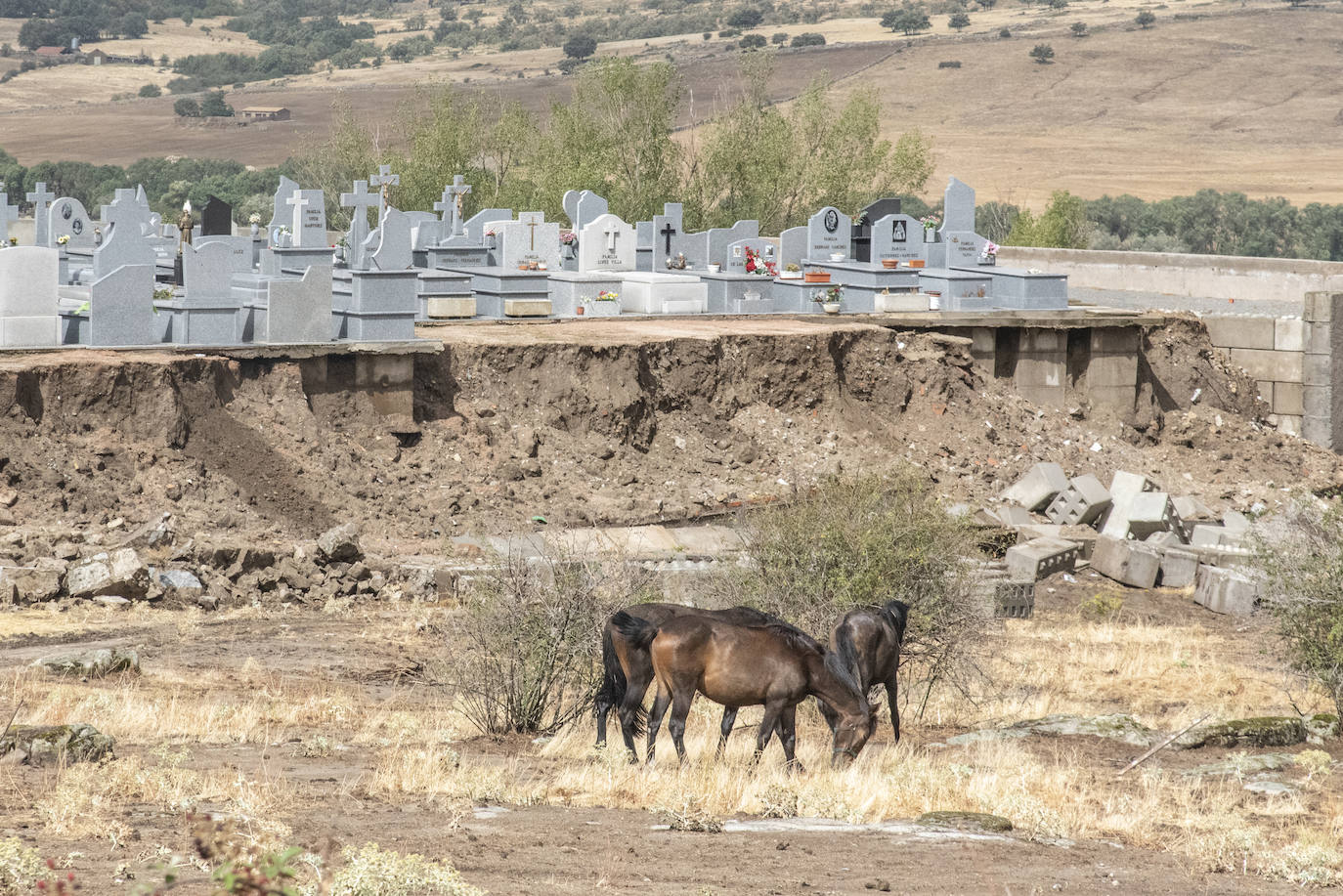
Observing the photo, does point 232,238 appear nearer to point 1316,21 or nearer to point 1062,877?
point 1062,877

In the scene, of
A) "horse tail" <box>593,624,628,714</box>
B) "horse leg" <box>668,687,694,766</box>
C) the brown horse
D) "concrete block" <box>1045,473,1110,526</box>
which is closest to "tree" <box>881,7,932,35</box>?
"concrete block" <box>1045,473,1110,526</box>

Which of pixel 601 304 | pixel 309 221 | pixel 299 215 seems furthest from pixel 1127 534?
pixel 299 215

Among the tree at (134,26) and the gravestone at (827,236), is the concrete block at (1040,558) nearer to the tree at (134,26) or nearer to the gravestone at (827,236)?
the gravestone at (827,236)

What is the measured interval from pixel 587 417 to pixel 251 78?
13666cm

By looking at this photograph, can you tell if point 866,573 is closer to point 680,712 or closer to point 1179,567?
point 680,712

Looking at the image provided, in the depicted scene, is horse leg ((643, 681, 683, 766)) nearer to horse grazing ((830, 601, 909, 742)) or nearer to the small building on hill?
horse grazing ((830, 601, 909, 742))

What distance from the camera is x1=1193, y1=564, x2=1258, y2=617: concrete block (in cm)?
2434

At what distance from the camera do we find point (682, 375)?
30.5m

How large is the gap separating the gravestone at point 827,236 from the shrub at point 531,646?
889 inches

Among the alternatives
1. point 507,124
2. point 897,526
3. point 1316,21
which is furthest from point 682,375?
point 1316,21

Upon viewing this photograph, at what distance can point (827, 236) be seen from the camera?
37.6 meters

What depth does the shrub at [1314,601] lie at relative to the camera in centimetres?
1586

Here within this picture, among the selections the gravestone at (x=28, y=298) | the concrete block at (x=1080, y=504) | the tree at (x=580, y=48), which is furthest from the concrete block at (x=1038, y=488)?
the tree at (x=580, y=48)

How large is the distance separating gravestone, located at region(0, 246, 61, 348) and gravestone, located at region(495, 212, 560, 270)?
12.9 m
